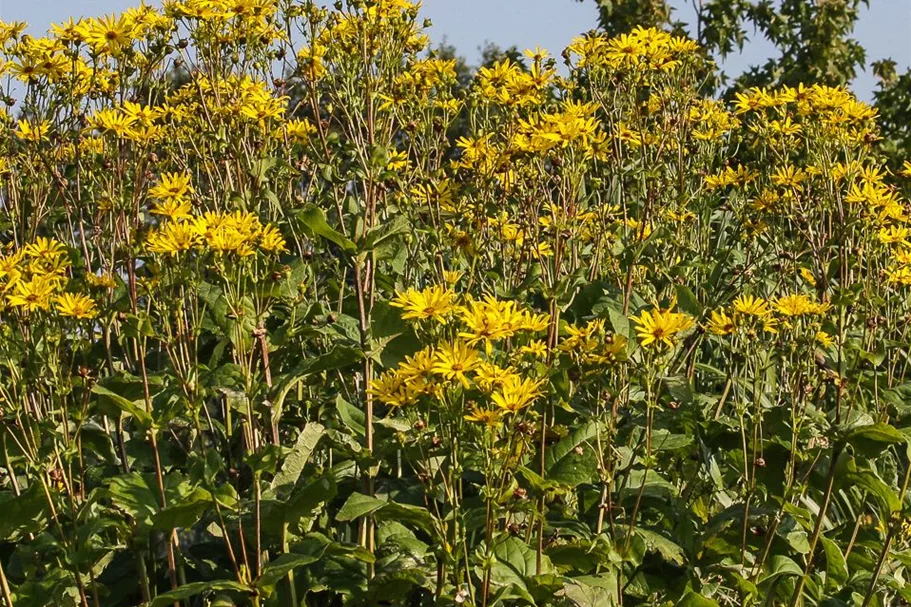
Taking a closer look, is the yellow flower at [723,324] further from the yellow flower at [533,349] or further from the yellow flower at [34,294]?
the yellow flower at [34,294]

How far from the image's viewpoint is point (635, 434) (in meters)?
4.82

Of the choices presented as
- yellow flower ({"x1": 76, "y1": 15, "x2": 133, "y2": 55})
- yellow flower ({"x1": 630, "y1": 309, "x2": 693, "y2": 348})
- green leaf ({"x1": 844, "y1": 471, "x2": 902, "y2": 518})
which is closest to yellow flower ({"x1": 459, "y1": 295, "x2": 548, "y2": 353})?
yellow flower ({"x1": 630, "y1": 309, "x2": 693, "y2": 348})

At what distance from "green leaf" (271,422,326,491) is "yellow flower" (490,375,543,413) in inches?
46.5

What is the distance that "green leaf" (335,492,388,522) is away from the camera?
391cm

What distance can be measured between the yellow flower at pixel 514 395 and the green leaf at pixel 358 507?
2.36 feet

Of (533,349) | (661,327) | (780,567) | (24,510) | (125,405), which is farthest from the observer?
(780,567)

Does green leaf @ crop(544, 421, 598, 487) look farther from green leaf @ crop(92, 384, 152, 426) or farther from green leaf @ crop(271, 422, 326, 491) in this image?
green leaf @ crop(92, 384, 152, 426)

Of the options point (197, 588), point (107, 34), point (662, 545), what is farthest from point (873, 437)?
point (107, 34)

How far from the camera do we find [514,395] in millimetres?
3428

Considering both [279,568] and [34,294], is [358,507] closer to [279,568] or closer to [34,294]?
[279,568]

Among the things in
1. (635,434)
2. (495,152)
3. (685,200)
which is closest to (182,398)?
(635,434)

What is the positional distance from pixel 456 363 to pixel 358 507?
2.67 ft

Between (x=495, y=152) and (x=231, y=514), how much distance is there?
7.98 feet

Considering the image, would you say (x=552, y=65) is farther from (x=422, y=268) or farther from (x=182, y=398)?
(x=182, y=398)
